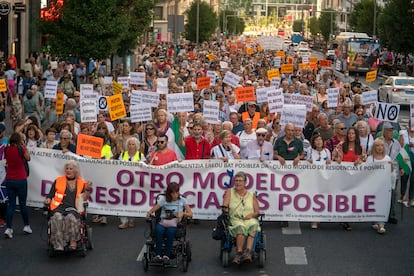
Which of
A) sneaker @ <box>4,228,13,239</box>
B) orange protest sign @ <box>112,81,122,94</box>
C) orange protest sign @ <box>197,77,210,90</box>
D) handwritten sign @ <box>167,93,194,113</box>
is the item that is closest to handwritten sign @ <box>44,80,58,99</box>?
orange protest sign @ <box>112,81,122,94</box>

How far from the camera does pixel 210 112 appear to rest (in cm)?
1941

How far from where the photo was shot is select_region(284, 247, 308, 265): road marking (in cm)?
1310

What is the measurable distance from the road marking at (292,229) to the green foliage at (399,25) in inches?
1963

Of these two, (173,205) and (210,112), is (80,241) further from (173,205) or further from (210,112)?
(210,112)

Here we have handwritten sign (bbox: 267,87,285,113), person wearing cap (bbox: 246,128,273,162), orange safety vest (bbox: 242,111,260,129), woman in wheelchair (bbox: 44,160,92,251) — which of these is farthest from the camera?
handwritten sign (bbox: 267,87,285,113)

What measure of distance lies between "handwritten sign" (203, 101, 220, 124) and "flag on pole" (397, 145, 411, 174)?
3.68m

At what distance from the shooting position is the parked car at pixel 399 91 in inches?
1558

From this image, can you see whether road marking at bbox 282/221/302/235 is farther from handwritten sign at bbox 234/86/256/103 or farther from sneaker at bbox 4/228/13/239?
handwritten sign at bbox 234/86/256/103

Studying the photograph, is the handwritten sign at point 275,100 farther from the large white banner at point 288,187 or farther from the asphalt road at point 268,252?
the large white banner at point 288,187

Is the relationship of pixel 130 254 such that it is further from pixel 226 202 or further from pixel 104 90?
pixel 104 90

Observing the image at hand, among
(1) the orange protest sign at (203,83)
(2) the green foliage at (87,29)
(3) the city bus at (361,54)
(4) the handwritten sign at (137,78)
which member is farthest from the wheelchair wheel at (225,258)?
(3) the city bus at (361,54)

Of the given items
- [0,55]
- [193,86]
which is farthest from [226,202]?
[0,55]

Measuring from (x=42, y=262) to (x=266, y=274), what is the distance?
2.67 m

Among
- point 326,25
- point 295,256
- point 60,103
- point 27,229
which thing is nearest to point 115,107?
point 60,103
